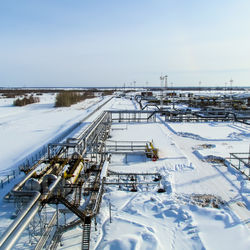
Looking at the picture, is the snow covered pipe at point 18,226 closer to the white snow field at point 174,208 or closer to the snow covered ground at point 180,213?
the white snow field at point 174,208

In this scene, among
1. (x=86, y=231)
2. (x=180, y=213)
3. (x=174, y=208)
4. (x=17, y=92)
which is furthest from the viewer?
(x=17, y=92)

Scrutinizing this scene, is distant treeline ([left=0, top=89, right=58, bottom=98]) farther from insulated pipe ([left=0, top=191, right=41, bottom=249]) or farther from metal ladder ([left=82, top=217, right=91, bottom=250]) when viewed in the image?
metal ladder ([left=82, top=217, right=91, bottom=250])

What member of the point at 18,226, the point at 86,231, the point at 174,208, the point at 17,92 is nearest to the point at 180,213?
the point at 174,208

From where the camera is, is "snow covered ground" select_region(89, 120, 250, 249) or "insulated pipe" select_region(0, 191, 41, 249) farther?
"snow covered ground" select_region(89, 120, 250, 249)

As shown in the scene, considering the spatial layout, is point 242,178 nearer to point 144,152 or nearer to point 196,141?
point 144,152

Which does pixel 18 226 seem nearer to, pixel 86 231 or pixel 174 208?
pixel 86 231

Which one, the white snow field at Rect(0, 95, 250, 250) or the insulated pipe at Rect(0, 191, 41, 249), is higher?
the insulated pipe at Rect(0, 191, 41, 249)

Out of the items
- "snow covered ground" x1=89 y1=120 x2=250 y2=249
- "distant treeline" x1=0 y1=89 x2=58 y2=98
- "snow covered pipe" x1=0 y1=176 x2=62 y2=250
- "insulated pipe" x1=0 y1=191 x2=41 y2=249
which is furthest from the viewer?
"distant treeline" x1=0 y1=89 x2=58 y2=98

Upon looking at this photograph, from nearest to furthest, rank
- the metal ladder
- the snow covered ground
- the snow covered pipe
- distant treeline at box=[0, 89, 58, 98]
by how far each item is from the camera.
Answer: the snow covered pipe
the metal ladder
the snow covered ground
distant treeline at box=[0, 89, 58, 98]

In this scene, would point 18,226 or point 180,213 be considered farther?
point 180,213

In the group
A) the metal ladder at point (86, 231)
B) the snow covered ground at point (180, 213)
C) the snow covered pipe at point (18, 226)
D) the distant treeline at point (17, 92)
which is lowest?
the snow covered ground at point (180, 213)

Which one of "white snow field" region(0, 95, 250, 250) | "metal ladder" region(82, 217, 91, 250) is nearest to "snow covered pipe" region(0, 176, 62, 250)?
"metal ladder" region(82, 217, 91, 250)

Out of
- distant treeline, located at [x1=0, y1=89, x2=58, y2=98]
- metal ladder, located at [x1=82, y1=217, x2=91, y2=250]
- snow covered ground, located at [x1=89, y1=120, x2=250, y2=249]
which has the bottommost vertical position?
snow covered ground, located at [x1=89, y1=120, x2=250, y2=249]

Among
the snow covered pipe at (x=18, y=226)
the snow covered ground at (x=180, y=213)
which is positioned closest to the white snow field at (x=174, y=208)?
the snow covered ground at (x=180, y=213)
